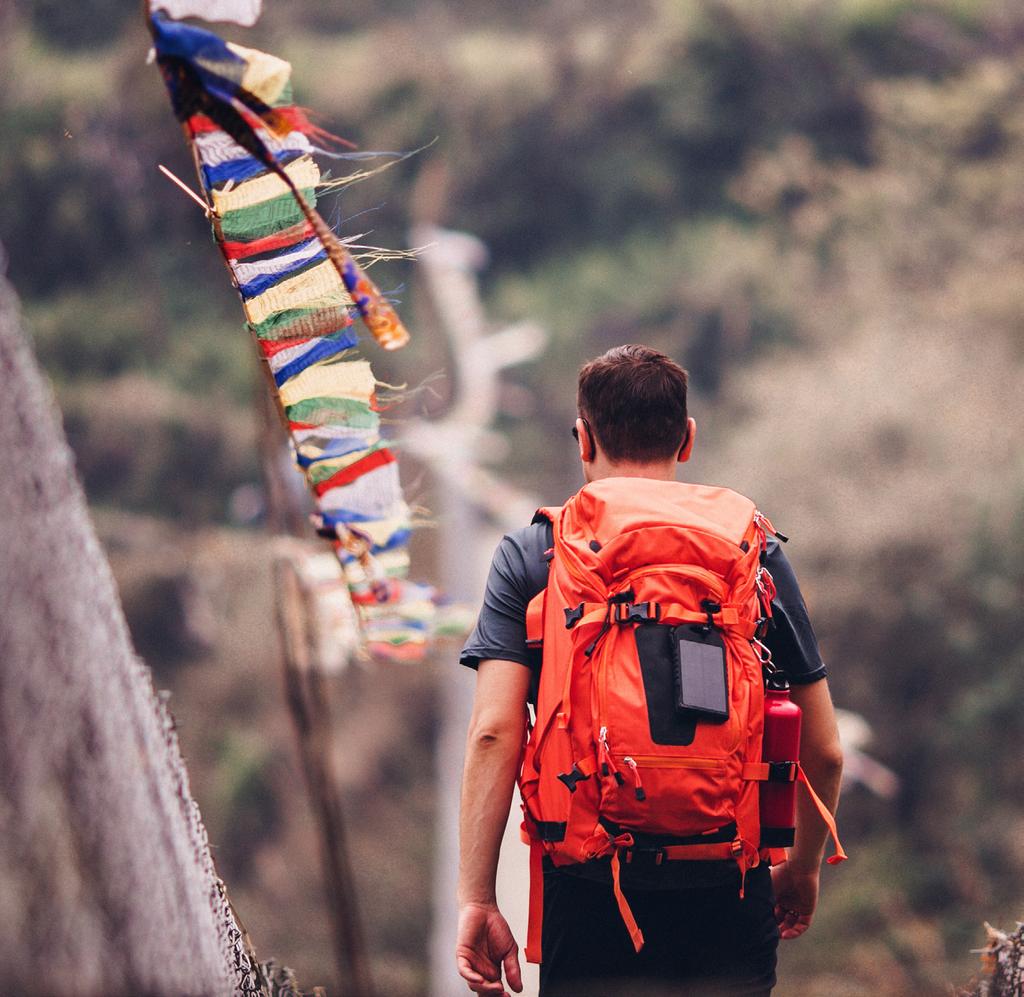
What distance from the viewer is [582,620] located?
91 cm

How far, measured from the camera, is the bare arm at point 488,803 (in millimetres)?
973

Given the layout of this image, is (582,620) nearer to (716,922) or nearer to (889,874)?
(716,922)

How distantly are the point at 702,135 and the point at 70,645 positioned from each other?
10074 mm

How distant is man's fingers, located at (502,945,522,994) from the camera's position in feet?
3.18

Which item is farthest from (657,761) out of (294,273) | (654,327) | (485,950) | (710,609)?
(654,327)

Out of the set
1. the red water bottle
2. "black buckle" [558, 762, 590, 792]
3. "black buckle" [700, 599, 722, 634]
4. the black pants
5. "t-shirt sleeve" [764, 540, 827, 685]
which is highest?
"black buckle" [700, 599, 722, 634]

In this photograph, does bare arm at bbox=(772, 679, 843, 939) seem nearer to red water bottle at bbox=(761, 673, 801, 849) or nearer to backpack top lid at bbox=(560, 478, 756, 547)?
red water bottle at bbox=(761, 673, 801, 849)

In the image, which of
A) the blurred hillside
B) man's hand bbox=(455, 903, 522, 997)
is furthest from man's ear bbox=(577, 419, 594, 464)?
the blurred hillside

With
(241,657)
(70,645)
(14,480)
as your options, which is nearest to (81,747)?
(70,645)

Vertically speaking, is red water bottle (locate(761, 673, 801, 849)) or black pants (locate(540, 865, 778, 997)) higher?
red water bottle (locate(761, 673, 801, 849))

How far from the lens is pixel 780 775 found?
945 millimetres

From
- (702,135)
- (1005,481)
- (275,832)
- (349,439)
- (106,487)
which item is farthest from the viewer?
(702,135)

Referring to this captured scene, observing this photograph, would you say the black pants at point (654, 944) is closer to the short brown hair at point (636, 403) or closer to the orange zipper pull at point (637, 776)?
the orange zipper pull at point (637, 776)

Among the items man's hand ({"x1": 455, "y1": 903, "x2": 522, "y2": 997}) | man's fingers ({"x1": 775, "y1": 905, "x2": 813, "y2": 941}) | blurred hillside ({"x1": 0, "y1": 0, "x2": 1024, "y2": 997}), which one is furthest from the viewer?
blurred hillside ({"x1": 0, "y1": 0, "x2": 1024, "y2": 997})
